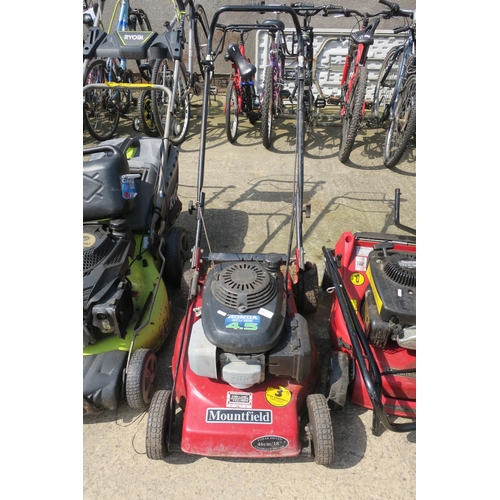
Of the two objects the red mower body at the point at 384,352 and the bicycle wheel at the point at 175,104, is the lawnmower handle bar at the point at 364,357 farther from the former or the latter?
the bicycle wheel at the point at 175,104

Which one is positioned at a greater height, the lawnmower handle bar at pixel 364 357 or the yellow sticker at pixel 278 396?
the lawnmower handle bar at pixel 364 357

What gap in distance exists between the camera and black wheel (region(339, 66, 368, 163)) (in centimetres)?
409

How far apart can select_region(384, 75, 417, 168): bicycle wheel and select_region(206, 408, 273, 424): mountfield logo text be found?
132 inches

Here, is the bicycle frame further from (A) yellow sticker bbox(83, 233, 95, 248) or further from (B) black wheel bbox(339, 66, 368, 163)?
(A) yellow sticker bbox(83, 233, 95, 248)

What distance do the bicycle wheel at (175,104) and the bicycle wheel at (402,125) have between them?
240 centimetres

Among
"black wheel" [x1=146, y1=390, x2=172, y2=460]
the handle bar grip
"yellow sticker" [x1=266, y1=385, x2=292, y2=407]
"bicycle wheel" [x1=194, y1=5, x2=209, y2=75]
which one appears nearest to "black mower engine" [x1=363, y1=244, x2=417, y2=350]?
"yellow sticker" [x1=266, y1=385, x2=292, y2=407]

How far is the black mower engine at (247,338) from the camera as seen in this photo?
1632 mm

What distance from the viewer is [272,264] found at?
2010mm

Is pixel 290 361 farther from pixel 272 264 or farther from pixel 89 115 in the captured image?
pixel 89 115

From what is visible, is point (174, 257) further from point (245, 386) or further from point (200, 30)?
point (200, 30)

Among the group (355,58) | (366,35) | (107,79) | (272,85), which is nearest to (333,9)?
(366,35)

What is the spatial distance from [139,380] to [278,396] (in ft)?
2.12

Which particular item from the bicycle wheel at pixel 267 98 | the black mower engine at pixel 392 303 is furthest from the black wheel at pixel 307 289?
the bicycle wheel at pixel 267 98

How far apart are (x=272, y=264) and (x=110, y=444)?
113 centimetres
